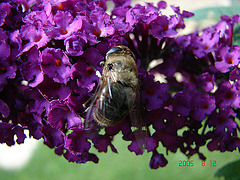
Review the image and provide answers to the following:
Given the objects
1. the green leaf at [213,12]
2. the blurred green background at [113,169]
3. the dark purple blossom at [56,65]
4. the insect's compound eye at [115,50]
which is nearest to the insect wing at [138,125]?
the insect's compound eye at [115,50]

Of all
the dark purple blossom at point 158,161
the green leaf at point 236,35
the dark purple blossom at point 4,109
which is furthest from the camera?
the green leaf at point 236,35

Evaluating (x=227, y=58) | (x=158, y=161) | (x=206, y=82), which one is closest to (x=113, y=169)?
(x=158, y=161)

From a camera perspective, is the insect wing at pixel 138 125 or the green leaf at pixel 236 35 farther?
the green leaf at pixel 236 35

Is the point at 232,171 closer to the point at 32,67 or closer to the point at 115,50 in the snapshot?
the point at 115,50

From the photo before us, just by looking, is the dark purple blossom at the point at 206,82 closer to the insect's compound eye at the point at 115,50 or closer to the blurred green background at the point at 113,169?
the insect's compound eye at the point at 115,50

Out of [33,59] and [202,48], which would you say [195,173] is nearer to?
[202,48]

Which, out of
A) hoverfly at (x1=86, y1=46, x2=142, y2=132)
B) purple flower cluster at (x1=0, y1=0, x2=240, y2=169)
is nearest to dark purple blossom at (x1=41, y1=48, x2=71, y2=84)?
purple flower cluster at (x1=0, y1=0, x2=240, y2=169)

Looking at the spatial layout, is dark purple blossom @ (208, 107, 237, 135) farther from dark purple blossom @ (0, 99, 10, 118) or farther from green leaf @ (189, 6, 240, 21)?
dark purple blossom @ (0, 99, 10, 118)
